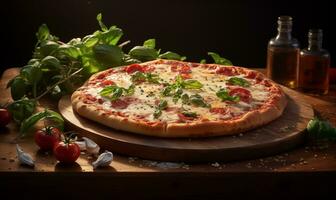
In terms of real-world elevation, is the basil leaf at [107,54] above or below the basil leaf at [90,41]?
below

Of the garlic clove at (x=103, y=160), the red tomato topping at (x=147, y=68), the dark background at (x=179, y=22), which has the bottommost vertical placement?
the dark background at (x=179, y=22)

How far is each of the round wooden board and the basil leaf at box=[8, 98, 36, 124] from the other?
0.61 ft

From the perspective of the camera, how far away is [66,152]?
101 inches

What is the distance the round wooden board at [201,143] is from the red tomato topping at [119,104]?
0.12 meters

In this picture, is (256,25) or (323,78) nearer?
(323,78)

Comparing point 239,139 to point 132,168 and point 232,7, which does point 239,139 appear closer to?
point 132,168

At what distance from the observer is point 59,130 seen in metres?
2.95

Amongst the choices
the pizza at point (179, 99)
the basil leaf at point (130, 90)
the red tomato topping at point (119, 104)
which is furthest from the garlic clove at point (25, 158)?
the basil leaf at point (130, 90)

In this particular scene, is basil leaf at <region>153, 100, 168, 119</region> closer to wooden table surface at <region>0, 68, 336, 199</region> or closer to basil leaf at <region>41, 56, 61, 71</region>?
wooden table surface at <region>0, 68, 336, 199</region>

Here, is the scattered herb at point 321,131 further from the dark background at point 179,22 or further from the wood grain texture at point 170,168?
the dark background at point 179,22

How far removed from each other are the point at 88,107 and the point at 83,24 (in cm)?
227

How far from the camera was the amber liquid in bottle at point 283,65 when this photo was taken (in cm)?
360
